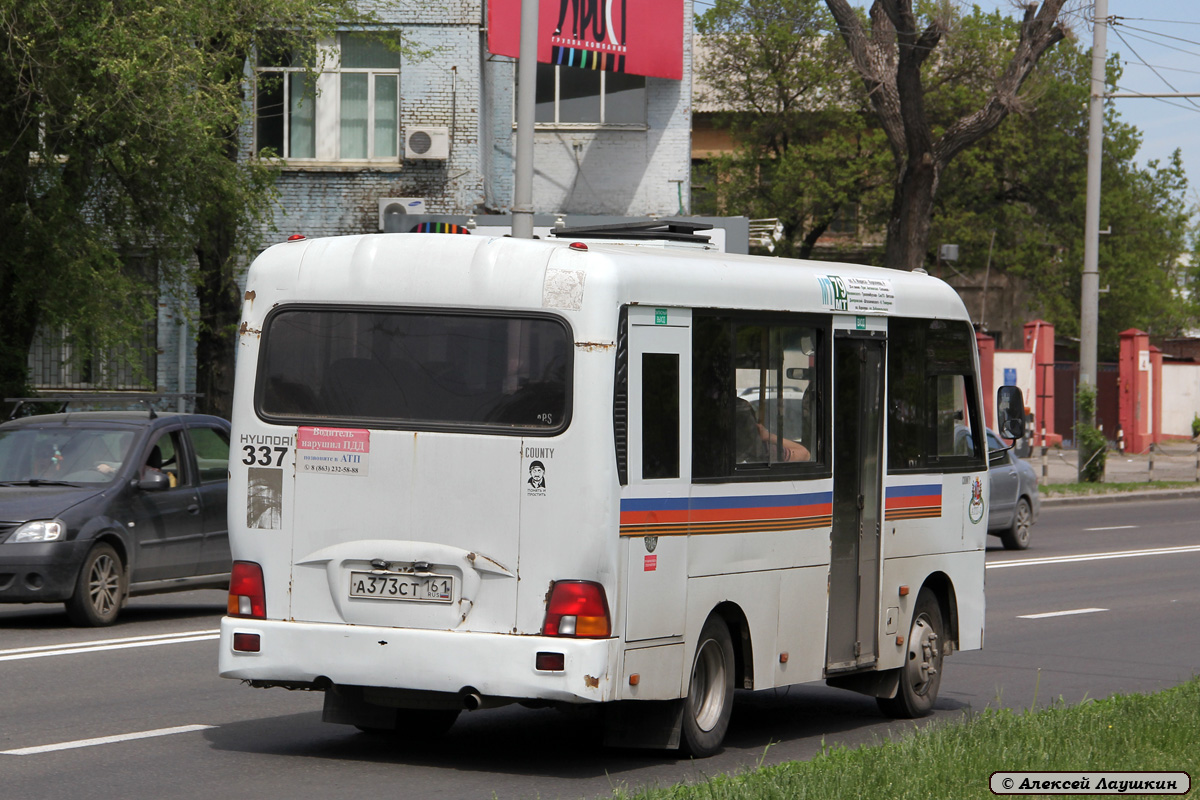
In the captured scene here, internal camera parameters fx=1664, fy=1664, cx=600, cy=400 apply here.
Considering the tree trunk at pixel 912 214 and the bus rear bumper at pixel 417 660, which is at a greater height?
the tree trunk at pixel 912 214

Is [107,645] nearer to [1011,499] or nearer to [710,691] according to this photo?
[710,691]

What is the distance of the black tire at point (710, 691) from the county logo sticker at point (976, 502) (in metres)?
2.70

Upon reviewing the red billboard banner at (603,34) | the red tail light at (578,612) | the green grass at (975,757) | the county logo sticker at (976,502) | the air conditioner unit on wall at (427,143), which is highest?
the red billboard banner at (603,34)

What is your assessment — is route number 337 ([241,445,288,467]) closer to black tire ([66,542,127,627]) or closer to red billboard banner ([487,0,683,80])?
black tire ([66,542,127,627])

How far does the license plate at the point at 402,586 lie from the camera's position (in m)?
7.44

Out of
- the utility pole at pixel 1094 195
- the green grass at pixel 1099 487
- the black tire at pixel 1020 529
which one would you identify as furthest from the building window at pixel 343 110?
the green grass at pixel 1099 487

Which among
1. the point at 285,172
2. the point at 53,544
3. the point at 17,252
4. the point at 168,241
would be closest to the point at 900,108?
the point at 285,172

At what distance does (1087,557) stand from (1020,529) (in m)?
1.25

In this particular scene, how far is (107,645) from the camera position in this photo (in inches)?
464

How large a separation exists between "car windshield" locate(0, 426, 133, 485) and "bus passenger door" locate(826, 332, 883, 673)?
6688mm

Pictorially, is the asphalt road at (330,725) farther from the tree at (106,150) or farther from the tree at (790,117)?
the tree at (790,117)

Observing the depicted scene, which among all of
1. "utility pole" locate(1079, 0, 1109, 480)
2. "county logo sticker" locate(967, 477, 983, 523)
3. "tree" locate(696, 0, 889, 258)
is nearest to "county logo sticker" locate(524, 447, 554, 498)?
"county logo sticker" locate(967, 477, 983, 523)

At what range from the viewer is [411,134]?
Answer: 28578 millimetres

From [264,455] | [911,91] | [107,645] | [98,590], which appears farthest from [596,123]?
[264,455]
